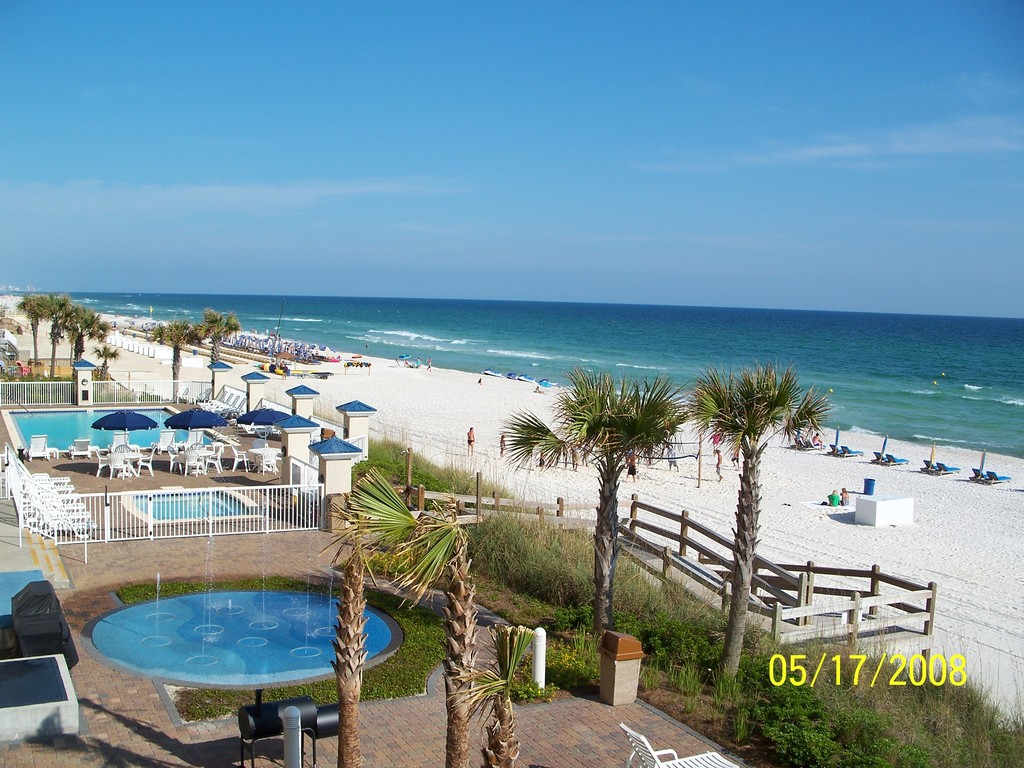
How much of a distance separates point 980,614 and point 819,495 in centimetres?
1132

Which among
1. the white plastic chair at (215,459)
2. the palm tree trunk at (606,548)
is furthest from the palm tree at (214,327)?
the palm tree trunk at (606,548)

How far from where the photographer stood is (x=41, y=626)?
A: 29.7ft

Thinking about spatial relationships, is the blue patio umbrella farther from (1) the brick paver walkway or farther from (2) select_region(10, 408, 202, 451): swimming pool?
(1) the brick paver walkway

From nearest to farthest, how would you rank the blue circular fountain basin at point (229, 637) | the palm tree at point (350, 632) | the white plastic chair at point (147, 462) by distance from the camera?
the palm tree at point (350, 632)
the blue circular fountain basin at point (229, 637)
the white plastic chair at point (147, 462)

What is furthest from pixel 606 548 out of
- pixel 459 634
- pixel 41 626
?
pixel 41 626

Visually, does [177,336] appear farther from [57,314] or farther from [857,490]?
[857,490]

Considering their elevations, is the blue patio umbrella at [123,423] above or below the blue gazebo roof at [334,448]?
below

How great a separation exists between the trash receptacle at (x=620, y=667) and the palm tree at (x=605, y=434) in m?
1.58

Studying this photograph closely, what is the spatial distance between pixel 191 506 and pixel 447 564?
41.5ft

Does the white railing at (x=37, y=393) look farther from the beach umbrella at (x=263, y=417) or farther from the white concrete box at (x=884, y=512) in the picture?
the white concrete box at (x=884, y=512)

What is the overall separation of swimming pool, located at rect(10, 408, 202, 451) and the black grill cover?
16.0 metres

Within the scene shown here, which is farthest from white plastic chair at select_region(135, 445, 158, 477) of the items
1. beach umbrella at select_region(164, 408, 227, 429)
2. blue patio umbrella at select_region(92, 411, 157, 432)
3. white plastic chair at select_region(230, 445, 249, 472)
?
white plastic chair at select_region(230, 445, 249, 472)

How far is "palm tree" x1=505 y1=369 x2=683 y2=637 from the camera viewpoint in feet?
34.1

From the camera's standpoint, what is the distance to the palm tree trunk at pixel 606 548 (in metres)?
10.7
